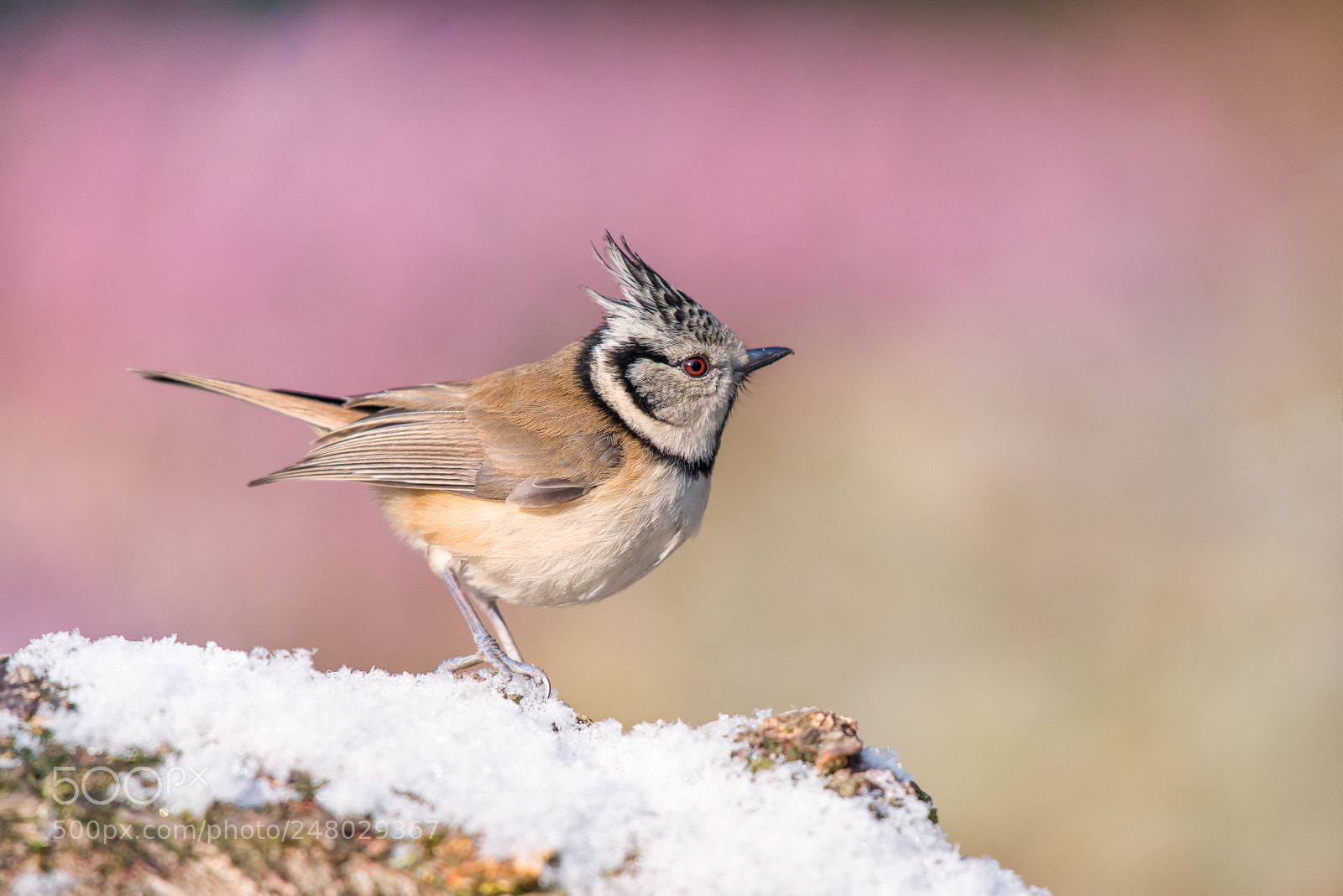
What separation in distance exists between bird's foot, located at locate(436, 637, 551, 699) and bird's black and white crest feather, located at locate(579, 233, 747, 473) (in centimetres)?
92

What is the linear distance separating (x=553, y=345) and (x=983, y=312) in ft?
9.19

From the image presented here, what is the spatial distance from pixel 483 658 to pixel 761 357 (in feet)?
5.00

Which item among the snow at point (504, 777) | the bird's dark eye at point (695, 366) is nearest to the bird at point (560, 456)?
the bird's dark eye at point (695, 366)

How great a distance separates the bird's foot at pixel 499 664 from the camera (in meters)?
3.16

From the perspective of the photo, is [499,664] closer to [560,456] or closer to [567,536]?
[567,536]

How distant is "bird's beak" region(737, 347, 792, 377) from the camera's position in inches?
144

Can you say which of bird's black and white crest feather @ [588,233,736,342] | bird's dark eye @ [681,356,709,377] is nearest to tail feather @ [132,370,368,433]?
bird's black and white crest feather @ [588,233,736,342]

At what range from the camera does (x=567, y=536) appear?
3268mm

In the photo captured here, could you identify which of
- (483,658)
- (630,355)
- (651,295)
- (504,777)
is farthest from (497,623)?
(504,777)

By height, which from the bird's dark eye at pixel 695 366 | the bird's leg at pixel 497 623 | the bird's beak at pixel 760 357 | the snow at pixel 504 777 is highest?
the bird's beak at pixel 760 357

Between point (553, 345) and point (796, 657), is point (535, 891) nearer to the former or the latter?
point (796, 657)

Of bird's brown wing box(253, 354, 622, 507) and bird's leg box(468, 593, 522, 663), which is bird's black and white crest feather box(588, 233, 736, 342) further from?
bird's leg box(468, 593, 522, 663)

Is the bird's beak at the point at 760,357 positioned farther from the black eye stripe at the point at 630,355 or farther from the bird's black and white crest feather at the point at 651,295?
the black eye stripe at the point at 630,355

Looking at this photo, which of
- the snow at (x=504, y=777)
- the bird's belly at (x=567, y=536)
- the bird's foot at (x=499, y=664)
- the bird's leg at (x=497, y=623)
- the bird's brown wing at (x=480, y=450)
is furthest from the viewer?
the bird's leg at (x=497, y=623)
